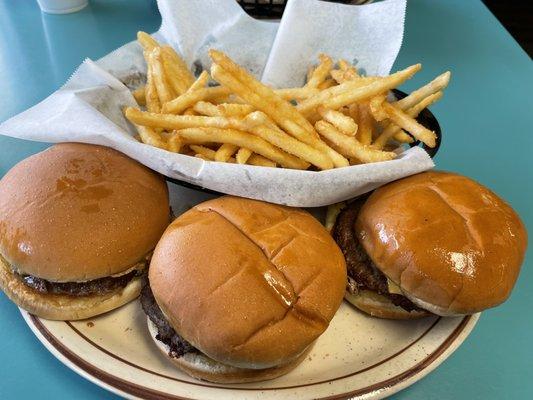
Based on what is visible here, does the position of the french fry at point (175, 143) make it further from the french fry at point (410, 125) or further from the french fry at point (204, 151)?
the french fry at point (410, 125)

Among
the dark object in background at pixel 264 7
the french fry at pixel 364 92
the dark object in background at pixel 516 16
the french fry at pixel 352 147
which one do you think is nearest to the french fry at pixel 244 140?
the french fry at pixel 352 147

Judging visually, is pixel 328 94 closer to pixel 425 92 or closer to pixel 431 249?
pixel 425 92

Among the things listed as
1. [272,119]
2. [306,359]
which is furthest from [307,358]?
[272,119]

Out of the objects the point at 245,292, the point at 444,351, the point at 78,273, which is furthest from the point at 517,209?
the point at 78,273

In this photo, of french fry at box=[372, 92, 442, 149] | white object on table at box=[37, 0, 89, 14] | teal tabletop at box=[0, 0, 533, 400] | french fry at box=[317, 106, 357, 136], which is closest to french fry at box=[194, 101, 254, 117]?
french fry at box=[317, 106, 357, 136]

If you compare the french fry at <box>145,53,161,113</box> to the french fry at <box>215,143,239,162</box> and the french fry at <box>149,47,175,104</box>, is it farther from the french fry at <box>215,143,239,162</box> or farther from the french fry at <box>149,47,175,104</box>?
the french fry at <box>215,143,239,162</box>

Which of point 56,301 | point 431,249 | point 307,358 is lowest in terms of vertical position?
point 307,358
